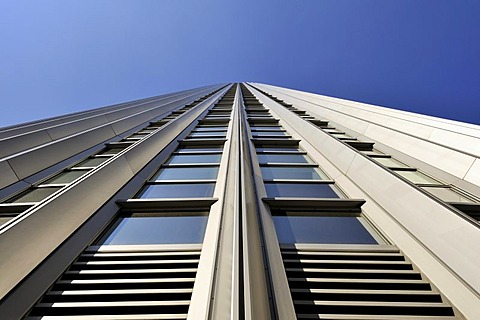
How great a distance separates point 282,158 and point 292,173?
1.49 meters

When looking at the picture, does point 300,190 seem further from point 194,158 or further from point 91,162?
point 91,162

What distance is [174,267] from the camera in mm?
3619

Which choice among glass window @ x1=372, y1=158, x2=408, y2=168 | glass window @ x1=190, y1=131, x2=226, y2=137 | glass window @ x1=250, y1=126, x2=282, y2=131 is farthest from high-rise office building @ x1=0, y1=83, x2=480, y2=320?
glass window @ x1=250, y1=126, x2=282, y2=131

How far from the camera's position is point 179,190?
6.27 meters

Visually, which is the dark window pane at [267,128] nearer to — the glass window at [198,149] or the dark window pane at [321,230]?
the glass window at [198,149]

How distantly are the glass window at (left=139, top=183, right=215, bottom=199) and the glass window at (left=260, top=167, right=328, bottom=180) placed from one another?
188 cm

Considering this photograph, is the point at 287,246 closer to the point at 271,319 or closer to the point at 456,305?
the point at 271,319

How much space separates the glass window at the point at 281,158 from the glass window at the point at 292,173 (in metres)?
0.76

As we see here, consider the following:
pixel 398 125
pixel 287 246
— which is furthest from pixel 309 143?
pixel 287 246

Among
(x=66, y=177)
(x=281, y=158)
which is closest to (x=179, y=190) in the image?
(x=66, y=177)

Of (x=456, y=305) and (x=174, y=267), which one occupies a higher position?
(x=174, y=267)

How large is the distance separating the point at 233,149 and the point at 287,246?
4.90 meters

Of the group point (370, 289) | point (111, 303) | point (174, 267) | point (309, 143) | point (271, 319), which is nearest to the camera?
point (271, 319)

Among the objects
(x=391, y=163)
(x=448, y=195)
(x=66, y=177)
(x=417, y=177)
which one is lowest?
(x=448, y=195)
